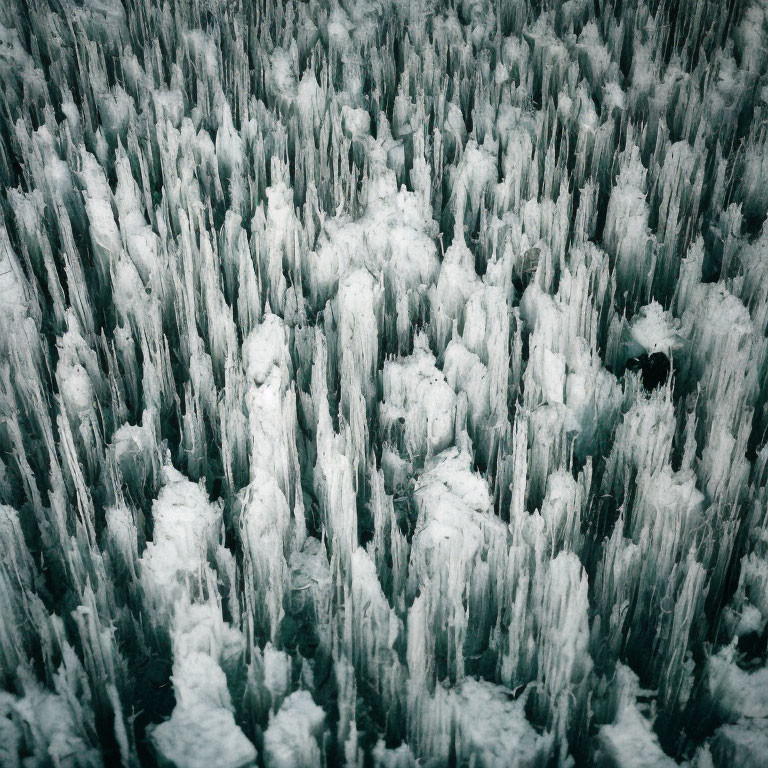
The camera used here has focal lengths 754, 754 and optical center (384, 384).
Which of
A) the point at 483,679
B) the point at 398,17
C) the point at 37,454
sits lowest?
the point at 483,679

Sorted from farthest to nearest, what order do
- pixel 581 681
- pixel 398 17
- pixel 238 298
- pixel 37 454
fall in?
pixel 398 17
pixel 238 298
pixel 37 454
pixel 581 681

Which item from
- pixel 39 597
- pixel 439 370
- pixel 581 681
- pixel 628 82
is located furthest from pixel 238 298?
pixel 628 82

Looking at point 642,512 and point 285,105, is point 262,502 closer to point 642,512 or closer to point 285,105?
point 642,512

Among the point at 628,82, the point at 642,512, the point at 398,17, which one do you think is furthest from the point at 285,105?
the point at 642,512

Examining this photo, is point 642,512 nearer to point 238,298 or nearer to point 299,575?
point 299,575

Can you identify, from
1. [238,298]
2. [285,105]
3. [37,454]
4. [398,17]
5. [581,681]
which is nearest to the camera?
[581,681]

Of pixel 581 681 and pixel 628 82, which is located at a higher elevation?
pixel 628 82

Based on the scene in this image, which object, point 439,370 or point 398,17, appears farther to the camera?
point 398,17
